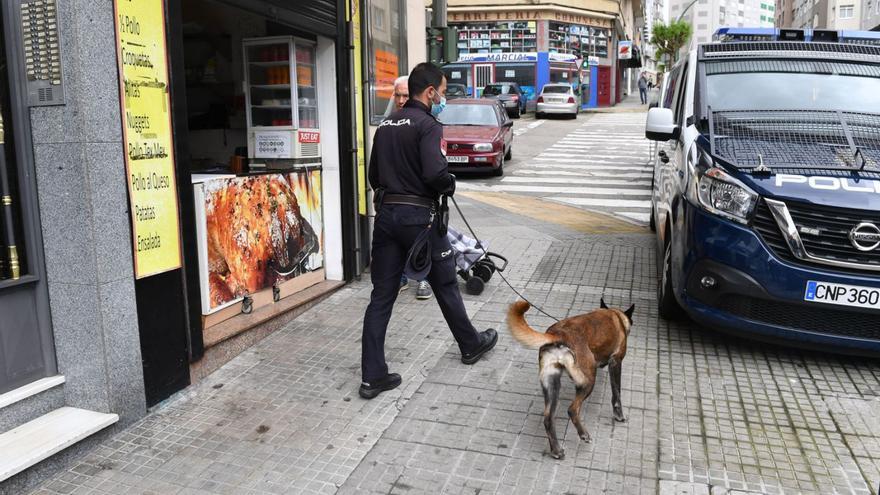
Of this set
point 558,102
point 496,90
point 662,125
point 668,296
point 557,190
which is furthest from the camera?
point 496,90

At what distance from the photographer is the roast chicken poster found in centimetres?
504

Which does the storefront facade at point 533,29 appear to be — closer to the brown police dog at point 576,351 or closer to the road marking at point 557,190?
the road marking at point 557,190

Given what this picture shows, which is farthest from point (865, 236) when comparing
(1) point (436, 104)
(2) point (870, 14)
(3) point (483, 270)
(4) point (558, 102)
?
(2) point (870, 14)

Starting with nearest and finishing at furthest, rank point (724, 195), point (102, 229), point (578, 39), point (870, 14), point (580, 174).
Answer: point (102, 229), point (724, 195), point (580, 174), point (578, 39), point (870, 14)

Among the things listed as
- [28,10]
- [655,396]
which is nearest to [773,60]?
[655,396]

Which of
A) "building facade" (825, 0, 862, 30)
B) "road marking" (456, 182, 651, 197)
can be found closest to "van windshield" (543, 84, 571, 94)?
"road marking" (456, 182, 651, 197)

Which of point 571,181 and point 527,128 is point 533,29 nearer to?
point 527,128

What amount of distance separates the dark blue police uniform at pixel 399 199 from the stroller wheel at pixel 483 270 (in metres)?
2.23

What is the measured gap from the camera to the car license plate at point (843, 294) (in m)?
4.29

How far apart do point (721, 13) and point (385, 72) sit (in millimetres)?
195966

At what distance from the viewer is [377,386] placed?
4.26 metres

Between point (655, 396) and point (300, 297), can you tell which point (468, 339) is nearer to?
point (655, 396)

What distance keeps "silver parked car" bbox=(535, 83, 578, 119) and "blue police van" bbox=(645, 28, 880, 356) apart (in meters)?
26.9

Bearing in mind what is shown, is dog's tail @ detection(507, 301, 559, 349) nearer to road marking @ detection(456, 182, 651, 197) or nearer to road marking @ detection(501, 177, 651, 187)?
road marking @ detection(456, 182, 651, 197)
